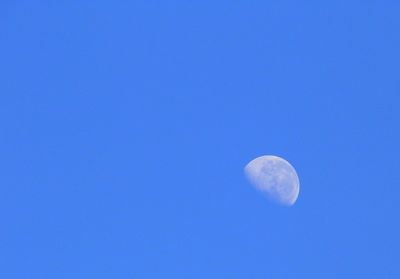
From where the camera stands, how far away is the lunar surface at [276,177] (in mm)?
3246

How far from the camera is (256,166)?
3.36 metres

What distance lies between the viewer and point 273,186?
10.7 feet

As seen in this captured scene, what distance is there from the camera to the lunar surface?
3.25m

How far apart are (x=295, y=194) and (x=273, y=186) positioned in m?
0.15

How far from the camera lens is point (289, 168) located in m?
3.33

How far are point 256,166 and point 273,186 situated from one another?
0.18 metres

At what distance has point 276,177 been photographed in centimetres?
324

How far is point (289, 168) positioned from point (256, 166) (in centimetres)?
20

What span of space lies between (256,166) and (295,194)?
29 centimetres

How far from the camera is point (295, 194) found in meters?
3.28

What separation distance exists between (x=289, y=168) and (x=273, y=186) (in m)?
0.17
